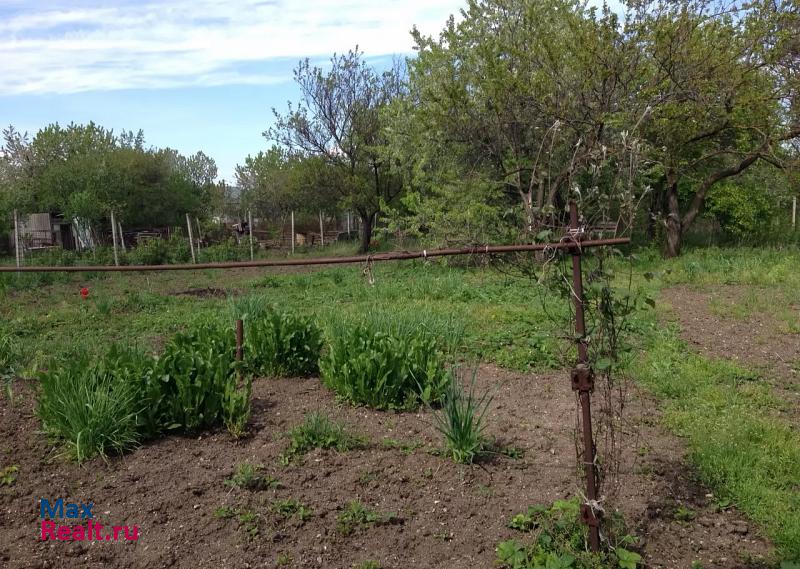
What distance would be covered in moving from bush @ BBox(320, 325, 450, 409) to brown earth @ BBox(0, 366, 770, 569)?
15cm

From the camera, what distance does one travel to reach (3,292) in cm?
1025

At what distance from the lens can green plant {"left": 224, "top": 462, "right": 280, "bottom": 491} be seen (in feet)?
10.3

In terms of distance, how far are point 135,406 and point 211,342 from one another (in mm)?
1142

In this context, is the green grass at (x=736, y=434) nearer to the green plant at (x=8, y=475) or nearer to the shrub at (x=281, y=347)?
the shrub at (x=281, y=347)

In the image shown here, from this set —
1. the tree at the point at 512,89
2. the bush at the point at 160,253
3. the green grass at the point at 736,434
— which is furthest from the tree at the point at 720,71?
the bush at the point at 160,253

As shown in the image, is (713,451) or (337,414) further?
(337,414)

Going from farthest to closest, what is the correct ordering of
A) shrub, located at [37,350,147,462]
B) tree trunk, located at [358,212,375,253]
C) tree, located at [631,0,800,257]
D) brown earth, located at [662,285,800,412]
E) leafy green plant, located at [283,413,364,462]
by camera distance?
tree trunk, located at [358,212,375,253]
tree, located at [631,0,800,257]
brown earth, located at [662,285,800,412]
leafy green plant, located at [283,413,364,462]
shrub, located at [37,350,147,462]

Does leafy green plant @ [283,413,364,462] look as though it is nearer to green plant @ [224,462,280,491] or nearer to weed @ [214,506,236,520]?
green plant @ [224,462,280,491]

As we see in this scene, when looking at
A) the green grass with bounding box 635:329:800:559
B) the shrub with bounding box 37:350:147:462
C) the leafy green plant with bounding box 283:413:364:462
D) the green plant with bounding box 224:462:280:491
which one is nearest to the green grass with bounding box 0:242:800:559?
the green grass with bounding box 635:329:800:559

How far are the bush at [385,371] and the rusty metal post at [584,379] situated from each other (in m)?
1.59

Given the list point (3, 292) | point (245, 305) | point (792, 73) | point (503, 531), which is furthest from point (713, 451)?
point (792, 73)

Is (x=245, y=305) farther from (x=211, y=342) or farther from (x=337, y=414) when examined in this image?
(x=337, y=414)

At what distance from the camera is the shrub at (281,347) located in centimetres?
483

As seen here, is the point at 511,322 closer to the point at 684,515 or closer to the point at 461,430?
the point at 461,430
